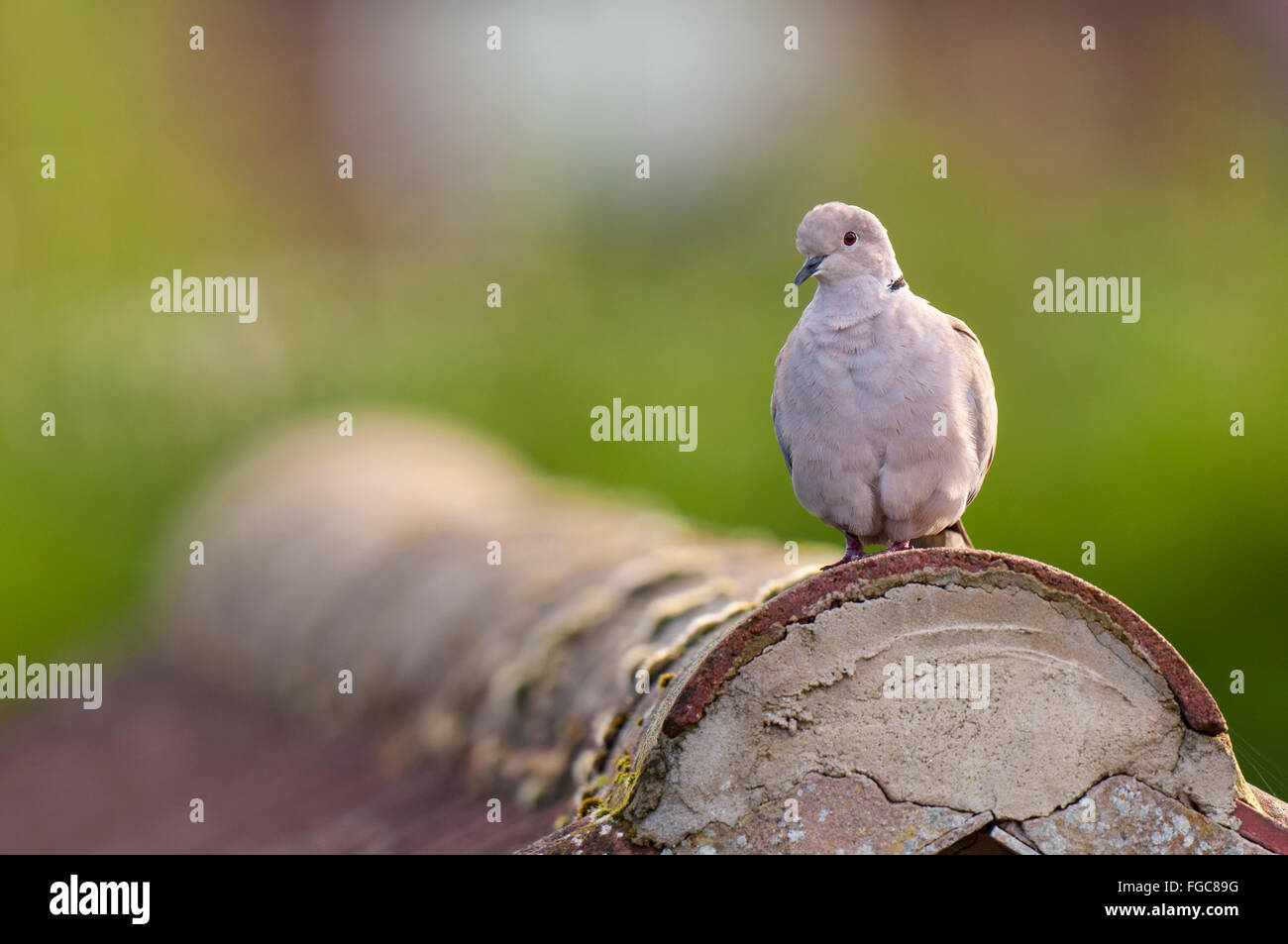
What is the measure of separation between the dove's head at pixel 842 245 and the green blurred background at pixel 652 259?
4.30 m

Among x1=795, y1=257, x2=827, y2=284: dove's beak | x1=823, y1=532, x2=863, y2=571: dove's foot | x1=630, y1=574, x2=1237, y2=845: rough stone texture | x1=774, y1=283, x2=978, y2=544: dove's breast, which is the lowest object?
x1=630, y1=574, x2=1237, y2=845: rough stone texture

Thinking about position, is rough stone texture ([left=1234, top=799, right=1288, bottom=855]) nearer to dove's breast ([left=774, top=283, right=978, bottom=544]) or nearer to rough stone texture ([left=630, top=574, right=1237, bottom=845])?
rough stone texture ([left=630, top=574, right=1237, bottom=845])

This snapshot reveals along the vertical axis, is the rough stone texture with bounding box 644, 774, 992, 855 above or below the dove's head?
below

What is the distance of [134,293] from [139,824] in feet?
26.9

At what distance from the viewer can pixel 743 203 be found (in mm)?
13555

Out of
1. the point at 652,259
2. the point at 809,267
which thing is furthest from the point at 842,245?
the point at 652,259

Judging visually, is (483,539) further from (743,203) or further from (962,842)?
(743,203)

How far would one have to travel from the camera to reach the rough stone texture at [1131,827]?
266 centimetres

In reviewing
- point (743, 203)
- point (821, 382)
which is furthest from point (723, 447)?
point (821, 382)

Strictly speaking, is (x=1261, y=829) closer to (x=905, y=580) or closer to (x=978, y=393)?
(x=905, y=580)

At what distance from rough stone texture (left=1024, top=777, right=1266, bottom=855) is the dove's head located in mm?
1353

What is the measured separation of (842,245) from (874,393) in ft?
1.26

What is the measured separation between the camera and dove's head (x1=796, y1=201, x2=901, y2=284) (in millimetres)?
3283

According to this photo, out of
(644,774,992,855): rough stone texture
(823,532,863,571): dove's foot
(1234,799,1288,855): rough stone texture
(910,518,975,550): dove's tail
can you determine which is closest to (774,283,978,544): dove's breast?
(823,532,863,571): dove's foot
